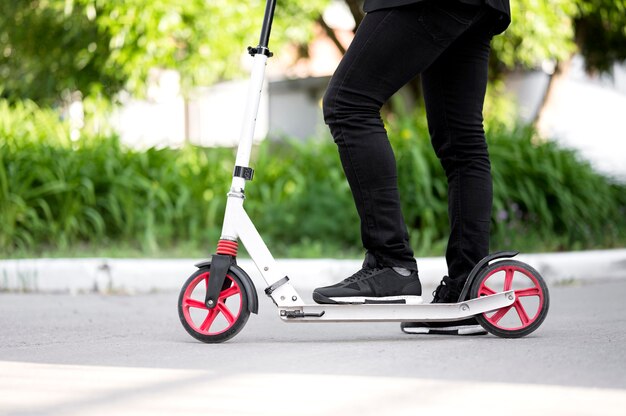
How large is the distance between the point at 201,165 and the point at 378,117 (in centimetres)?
397

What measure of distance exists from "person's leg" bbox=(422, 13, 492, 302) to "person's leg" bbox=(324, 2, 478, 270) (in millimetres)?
237

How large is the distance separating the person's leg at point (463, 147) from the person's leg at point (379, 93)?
0.78 ft

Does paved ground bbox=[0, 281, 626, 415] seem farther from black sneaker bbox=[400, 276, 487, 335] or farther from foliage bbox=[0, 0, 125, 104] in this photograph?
foliage bbox=[0, 0, 125, 104]

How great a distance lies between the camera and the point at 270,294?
3.39 meters

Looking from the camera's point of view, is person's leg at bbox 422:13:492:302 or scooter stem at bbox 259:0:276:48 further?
person's leg at bbox 422:13:492:302

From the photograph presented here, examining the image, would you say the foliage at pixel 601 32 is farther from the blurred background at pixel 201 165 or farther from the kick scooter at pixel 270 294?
the kick scooter at pixel 270 294

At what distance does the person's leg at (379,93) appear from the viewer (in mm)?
3262

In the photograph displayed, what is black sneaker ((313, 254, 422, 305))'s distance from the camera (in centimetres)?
336

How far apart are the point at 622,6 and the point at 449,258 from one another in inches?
245

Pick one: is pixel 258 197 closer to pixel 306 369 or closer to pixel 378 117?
pixel 378 117

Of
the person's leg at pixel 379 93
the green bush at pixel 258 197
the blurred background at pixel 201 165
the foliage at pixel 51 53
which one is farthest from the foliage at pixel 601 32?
the person's leg at pixel 379 93

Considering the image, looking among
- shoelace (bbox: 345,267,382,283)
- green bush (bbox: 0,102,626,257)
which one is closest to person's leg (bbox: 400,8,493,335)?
shoelace (bbox: 345,267,382,283)

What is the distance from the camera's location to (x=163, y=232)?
21.4 feet

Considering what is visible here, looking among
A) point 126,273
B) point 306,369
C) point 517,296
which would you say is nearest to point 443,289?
point 517,296
